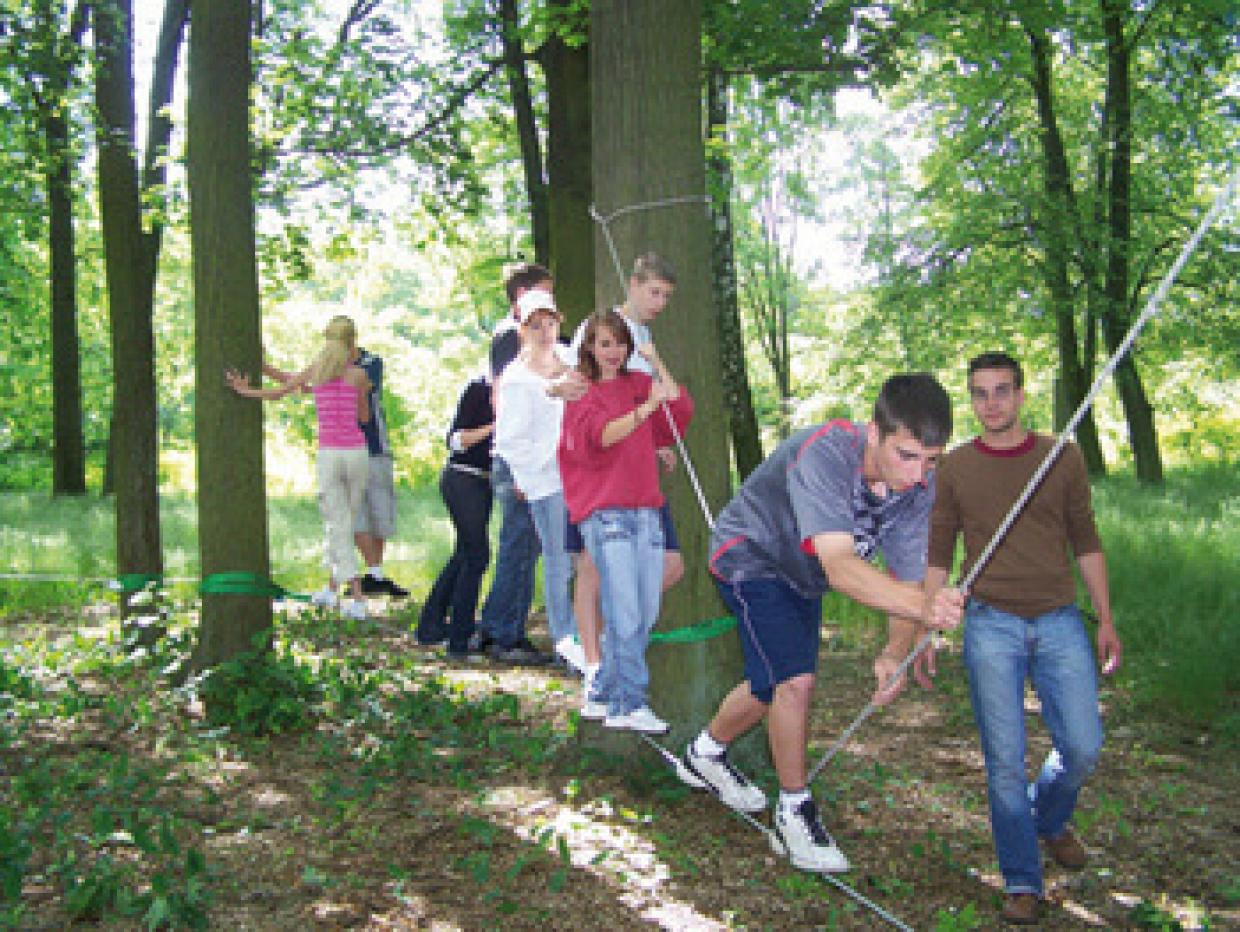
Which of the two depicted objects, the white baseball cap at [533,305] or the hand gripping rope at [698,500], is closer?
the hand gripping rope at [698,500]

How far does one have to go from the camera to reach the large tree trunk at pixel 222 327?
5.75 meters

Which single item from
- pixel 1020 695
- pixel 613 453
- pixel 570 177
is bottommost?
pixel 1020 695

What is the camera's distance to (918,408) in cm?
327

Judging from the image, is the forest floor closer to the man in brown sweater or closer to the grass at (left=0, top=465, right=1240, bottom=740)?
the man in brown sweater

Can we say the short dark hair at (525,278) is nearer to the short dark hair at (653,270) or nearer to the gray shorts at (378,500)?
the short dark hair at (653,270)

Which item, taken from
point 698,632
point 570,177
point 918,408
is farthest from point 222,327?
point 570,177

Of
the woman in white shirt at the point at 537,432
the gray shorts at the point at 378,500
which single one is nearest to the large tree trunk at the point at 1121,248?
the gray shorts at the point at 378,500

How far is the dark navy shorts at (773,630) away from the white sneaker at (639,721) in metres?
0.63

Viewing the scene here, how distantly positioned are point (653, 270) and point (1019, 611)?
1.86m

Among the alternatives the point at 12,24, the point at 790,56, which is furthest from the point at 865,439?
the point at 12,24

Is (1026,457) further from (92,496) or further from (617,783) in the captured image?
(92,496)

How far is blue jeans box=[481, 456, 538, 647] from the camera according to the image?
673 centimetres

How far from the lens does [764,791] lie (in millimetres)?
4750

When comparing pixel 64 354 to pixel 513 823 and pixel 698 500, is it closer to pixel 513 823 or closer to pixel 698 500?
pixel 698 500
